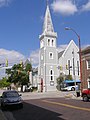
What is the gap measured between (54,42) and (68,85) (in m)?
15.0

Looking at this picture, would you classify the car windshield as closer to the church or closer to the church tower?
the church

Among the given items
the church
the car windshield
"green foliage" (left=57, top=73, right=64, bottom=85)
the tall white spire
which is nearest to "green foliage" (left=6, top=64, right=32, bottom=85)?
the church

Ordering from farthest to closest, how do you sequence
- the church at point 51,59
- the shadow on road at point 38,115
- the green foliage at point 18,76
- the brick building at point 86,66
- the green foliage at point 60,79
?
the green foliage at point 18,76
the church at point 51,59
the green foliage at point 60,79
the brick building at point 86,66
the shadow on road at point 38,115

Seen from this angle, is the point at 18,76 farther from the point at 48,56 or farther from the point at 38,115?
the point at 38,115

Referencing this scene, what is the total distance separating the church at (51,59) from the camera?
76.9 metres

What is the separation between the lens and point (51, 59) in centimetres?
7862

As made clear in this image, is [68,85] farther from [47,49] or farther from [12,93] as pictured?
[12,93]

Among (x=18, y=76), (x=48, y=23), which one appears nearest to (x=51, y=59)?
(x=18, y=76)

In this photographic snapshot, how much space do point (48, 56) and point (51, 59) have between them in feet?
4.10

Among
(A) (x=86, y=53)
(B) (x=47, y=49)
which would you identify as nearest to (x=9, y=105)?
(A) (x=86, y=53)

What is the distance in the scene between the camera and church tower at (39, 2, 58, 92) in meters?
76.7

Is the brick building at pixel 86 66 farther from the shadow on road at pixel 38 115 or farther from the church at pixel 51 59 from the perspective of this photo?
the shadow on road at pixel 38 115

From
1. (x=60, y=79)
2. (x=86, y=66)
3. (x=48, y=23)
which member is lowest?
(x=60, y=79)

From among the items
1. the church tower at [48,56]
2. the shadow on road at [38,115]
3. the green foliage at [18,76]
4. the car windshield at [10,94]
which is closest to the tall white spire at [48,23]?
the church tower at [48,56]
